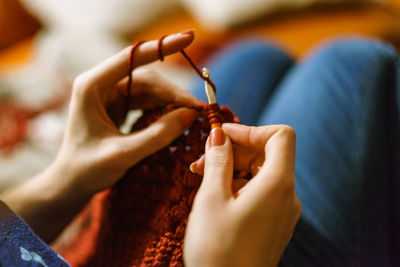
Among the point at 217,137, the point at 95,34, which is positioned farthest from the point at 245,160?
the point at 95,34

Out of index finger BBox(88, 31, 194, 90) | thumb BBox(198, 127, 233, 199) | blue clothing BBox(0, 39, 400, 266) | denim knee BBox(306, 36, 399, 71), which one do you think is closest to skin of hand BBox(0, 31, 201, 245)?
index finger BBox(88, 31, 194, 90)

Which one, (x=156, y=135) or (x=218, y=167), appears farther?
(x=156, y=135)

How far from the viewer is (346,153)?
61 centimetres

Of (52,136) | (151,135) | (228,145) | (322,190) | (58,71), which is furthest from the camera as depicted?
(58,71)

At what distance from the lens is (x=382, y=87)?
67cm

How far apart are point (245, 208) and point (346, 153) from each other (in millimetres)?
375

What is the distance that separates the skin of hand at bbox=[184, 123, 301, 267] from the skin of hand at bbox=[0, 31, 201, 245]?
14 cm

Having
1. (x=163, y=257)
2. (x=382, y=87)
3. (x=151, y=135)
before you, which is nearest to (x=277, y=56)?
A: (x=382, y=87)

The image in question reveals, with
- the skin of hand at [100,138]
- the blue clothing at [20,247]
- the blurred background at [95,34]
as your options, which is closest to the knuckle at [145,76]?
the skin of hand at [100,138]

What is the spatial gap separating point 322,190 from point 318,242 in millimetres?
96

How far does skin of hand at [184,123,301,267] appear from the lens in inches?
12.5

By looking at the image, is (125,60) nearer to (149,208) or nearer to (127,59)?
(127,59)

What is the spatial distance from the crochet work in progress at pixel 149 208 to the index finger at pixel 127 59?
1 centimetres

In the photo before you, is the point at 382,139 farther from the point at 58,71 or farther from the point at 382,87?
the point at 58,71
